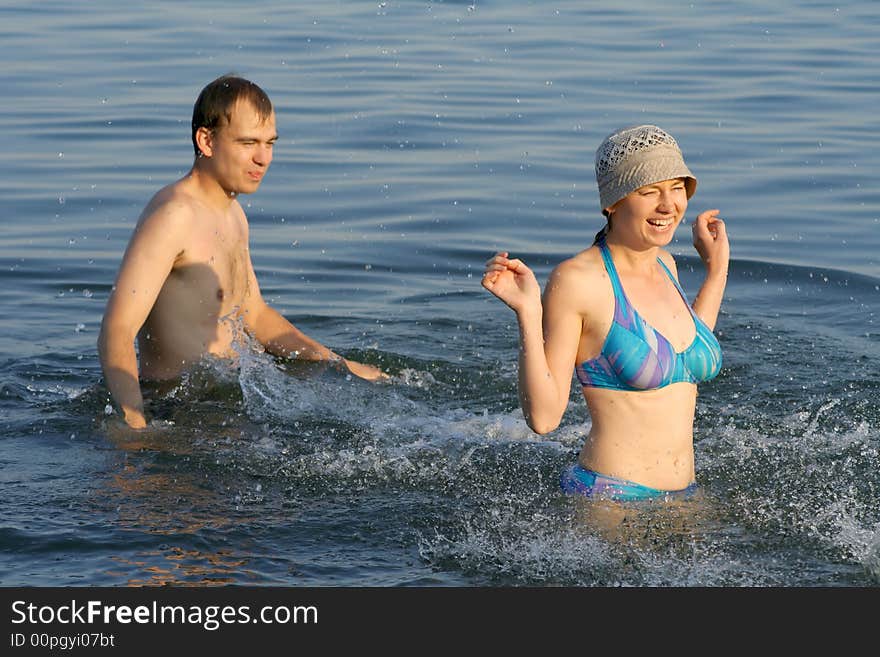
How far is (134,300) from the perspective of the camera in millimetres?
7113

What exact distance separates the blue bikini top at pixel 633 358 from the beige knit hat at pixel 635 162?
31 cm

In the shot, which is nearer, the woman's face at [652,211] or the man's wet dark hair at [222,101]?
the woman's face at [652,211]

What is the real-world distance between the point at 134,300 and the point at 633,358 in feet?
8.92

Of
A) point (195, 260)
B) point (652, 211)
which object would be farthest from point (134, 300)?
point (652, 211)

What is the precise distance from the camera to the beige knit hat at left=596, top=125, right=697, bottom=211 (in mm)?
5238

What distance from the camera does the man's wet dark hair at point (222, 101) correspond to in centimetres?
733

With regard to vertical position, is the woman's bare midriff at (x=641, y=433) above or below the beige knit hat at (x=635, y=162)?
below

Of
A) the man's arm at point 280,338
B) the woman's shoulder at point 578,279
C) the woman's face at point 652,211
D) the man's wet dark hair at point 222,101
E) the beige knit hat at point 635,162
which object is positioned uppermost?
the man's wet dark hair at point 222,101

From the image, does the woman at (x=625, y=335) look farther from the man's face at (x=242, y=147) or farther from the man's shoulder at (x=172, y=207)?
the man's shoulder at (x=172, y=207)

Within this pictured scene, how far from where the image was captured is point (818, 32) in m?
20.6

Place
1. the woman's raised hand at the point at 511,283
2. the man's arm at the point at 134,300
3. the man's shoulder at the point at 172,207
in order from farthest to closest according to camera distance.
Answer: the man's shoulder at the point at 172,207 < the man's arm at the point at 134,300 < the woman's raised hand at the point at 511,283

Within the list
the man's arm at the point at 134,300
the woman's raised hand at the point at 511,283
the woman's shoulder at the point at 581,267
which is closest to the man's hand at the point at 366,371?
the man's arm at the point at 134,300

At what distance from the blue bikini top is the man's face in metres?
2.42

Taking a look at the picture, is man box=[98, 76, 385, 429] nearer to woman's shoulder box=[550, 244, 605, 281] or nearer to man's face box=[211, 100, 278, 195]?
man's face box=[211, 100, 278, 195]
